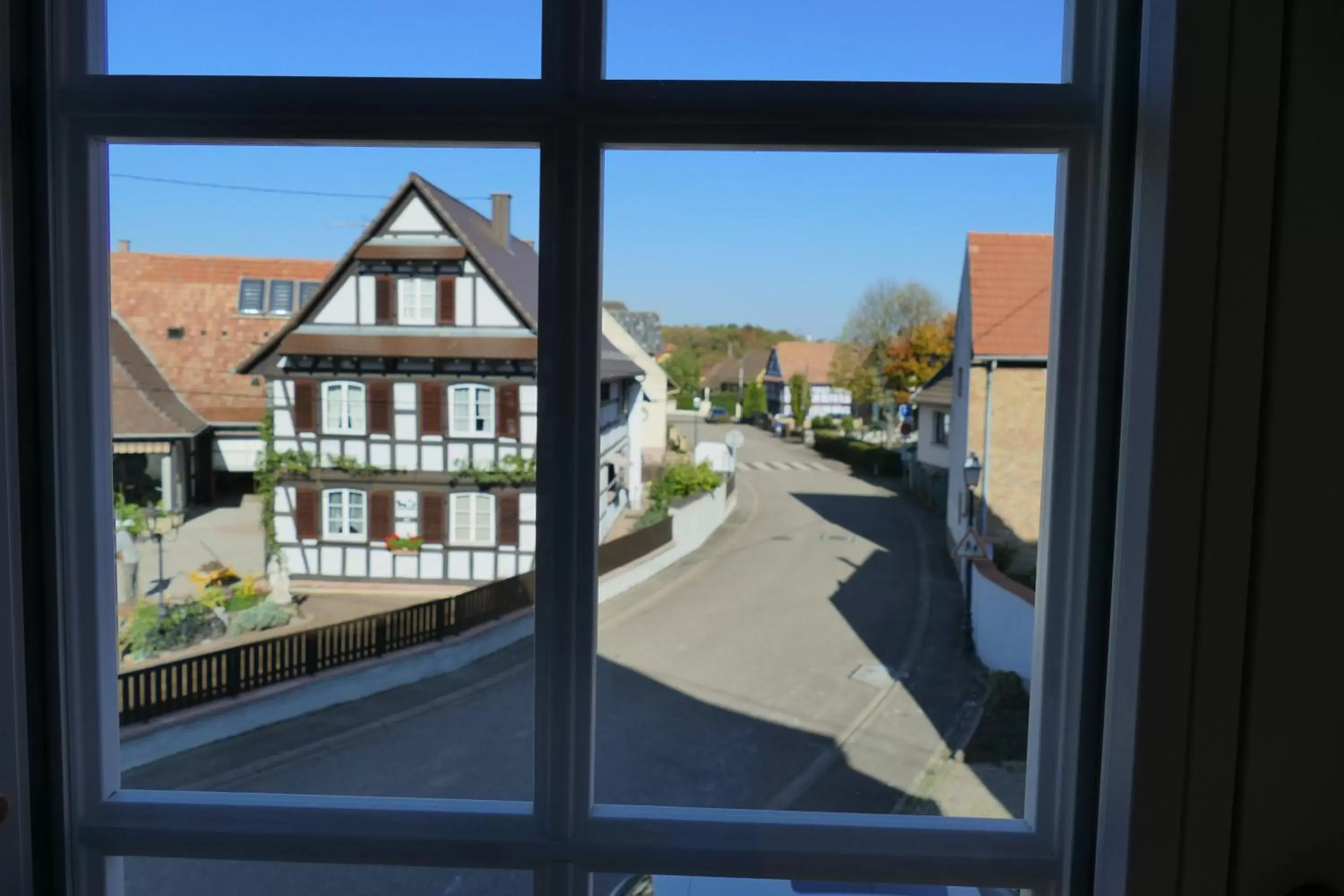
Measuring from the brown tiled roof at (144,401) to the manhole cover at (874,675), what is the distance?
516cm

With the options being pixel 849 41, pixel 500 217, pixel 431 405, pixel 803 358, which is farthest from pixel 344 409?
pixel 803 358

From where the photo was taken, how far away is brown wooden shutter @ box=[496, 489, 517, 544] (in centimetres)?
611

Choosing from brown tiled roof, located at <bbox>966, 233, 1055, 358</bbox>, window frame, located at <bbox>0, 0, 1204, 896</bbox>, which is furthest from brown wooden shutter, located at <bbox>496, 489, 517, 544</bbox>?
window frame, located at <bbox>0, 0, 1204, 896</bbox>

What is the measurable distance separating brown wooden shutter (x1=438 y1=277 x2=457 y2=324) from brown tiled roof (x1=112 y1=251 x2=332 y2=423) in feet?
3.09

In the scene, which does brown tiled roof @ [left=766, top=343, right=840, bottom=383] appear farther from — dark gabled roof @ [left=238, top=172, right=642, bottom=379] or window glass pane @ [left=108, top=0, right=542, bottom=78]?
window glass pane @ [left=108, top=0, right=542, bottom=78]

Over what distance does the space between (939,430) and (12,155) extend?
9.82 meters

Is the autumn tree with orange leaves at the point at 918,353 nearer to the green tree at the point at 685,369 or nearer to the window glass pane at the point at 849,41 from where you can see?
the green tree at the point at 685,369

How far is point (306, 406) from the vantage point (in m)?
6.61

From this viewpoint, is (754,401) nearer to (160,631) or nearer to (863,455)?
(863,455)

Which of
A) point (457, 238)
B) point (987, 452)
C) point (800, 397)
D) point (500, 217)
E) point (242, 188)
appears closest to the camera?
point (242, 188)

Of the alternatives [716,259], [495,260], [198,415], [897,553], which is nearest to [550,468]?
[716,259]

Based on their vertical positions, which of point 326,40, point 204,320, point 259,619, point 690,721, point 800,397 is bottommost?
point 690,721

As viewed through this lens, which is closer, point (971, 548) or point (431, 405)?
point (971, 548)

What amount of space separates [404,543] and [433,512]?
44cm
